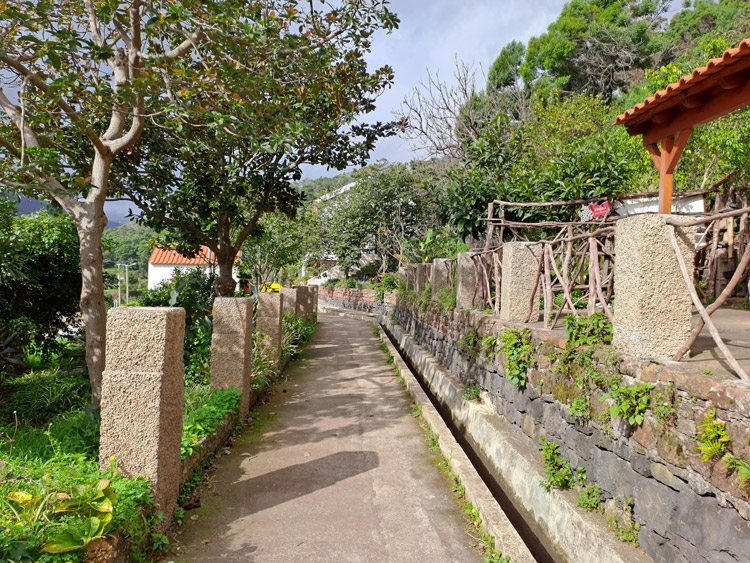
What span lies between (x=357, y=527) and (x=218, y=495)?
128 centimetres

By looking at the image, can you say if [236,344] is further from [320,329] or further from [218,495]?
[320,329]

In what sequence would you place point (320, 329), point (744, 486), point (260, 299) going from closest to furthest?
point (744, 486), point (260, 299), point (320, 329)

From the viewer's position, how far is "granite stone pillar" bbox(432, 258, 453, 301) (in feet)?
35.4

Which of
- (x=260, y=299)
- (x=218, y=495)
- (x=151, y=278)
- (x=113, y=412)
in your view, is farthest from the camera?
(x=151, y=278)

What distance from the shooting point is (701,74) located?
17.6 feet

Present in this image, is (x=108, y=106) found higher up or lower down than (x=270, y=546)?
higher up

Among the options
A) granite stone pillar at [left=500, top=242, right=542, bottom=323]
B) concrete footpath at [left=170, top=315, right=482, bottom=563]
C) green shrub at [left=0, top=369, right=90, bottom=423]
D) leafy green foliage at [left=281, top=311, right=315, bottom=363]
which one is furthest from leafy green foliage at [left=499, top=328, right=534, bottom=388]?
leafy green foliage at [left=281, top=311, right=315, bottom=363]

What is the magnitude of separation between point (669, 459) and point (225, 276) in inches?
329

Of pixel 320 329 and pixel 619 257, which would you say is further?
pixel 320 329

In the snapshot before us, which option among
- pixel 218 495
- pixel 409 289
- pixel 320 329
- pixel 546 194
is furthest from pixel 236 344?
pixel 320 329

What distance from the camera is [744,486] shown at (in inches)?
97.4

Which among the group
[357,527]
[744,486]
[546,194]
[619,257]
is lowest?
[357,527]

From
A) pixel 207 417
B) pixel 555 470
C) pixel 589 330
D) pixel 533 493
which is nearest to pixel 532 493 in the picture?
pixel 533 493

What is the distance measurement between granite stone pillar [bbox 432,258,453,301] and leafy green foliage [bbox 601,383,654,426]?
730cm
